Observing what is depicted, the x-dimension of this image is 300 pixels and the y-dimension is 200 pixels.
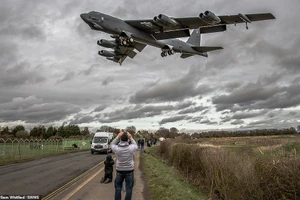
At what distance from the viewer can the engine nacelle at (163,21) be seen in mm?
16014

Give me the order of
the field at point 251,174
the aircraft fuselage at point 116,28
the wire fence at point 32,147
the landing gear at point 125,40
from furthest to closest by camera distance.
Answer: the wire fence at point 32,147
the landing gear at point 125,40
the aircraft fuselage at point 116,28
the field at point 251,174

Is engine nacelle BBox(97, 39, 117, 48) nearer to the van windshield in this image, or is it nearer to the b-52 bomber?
the b-52 bomber

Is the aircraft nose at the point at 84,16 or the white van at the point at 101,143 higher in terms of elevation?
the aircraft nose at the point at 84,16

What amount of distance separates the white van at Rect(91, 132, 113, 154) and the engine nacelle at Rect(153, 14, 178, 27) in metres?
17.3

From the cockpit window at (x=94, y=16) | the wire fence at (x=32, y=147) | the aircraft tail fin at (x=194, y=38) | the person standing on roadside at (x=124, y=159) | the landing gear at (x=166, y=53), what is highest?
the aircraft tail fin at (x=194, y=38)

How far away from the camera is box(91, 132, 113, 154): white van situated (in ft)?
96.3

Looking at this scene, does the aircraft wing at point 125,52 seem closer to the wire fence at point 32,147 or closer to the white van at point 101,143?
the wire fence at point 32,147

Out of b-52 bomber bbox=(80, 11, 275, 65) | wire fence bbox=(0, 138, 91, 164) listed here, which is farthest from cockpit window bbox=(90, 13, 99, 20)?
wire fence bbox=(0, 138, 91, 164)

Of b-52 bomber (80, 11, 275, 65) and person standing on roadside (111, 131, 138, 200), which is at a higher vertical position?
b-52 bomber (80, 11, 275, 65)

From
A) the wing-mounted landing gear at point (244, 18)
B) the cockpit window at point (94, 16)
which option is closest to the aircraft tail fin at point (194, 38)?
the wing-mounted landing gear at point (244, 18)

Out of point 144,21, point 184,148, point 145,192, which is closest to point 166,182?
point 145,192

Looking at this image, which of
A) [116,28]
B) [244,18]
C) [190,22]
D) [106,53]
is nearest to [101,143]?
[106,53]

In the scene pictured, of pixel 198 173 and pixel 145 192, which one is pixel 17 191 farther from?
pixel 198 173

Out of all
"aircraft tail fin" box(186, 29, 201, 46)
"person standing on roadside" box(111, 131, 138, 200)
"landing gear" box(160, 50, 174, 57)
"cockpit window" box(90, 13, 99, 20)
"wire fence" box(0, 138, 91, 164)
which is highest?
"aircraft tail fin" box(186, 29, 201, 46)
